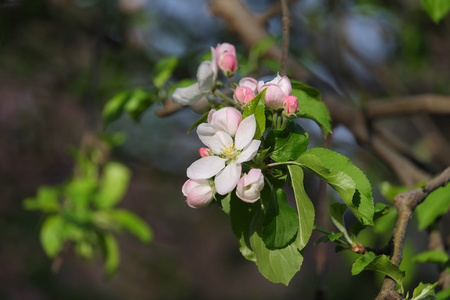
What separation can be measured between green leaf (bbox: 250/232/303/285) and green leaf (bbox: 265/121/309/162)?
11 cm

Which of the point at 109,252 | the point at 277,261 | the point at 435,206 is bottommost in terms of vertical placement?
the point at 109,252

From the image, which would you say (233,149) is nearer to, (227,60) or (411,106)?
(227,60)

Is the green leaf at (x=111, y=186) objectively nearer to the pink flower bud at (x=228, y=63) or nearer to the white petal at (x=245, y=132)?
the pink flower bud at (x=228, y=63)

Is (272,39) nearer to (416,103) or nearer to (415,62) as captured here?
(416,103)

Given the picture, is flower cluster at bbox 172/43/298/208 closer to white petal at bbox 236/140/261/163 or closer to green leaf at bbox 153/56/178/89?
white petal at bbox 236/140/261/163

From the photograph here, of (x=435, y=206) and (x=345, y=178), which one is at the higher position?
(x=345, y=178)

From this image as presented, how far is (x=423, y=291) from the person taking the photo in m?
0.65

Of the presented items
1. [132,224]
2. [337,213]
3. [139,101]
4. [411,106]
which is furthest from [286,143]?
[132,224]

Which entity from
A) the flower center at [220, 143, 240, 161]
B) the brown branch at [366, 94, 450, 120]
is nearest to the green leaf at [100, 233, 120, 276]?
the brown branch at [366, 94, 450, 120]

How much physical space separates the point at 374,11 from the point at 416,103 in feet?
2.89

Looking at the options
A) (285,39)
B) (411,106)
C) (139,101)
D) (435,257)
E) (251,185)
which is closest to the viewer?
(251,185)

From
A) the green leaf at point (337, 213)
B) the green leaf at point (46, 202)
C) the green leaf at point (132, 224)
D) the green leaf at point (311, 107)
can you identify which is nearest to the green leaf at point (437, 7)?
the green leaf at point (311, 107)

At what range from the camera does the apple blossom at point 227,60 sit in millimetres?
782

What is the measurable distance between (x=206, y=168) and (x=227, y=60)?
0.20 m
